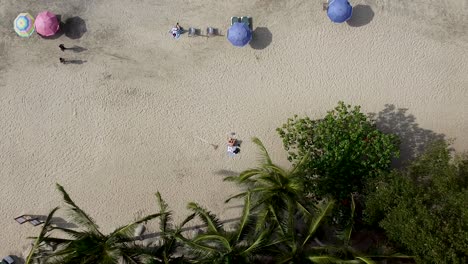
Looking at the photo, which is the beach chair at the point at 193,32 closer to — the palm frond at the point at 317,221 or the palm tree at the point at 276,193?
the palm tree at the point at 276,193

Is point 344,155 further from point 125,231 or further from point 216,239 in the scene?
point 125,231

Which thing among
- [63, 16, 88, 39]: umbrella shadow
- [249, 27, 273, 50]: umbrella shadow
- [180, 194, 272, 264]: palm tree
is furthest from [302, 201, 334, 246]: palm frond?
[63, 16, 88, 39]: umbrella shadow

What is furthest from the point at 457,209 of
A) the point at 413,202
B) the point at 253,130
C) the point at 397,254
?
the point at 253,130

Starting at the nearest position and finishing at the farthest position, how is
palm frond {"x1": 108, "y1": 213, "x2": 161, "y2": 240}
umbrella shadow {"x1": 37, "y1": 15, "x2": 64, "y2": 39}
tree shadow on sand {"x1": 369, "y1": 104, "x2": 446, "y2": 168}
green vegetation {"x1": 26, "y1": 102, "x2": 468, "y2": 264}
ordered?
palm frond {"x1": 108, "y1": 213, "x2": 161, "y2": 240}
green vegetation {"x1": 26, "y1": 102, "x2": 468, "y2": 264}
tree shadow on sand {"x1": 369, "y1": 104, "x2": 446, "y2": 168}
umbrella shadow {"x1": 37, "y1": 15, "x2": 64, "y2": 39}

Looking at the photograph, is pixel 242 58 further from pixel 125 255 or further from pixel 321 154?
pixel 125 255

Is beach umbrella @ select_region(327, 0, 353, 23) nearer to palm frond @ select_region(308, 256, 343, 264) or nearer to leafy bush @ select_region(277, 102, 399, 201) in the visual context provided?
leafy bush @ select_region(277, 102, 399, 201)

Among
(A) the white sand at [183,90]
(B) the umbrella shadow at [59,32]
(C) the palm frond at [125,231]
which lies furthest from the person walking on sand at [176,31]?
(C) the palm frond at [125,231]
